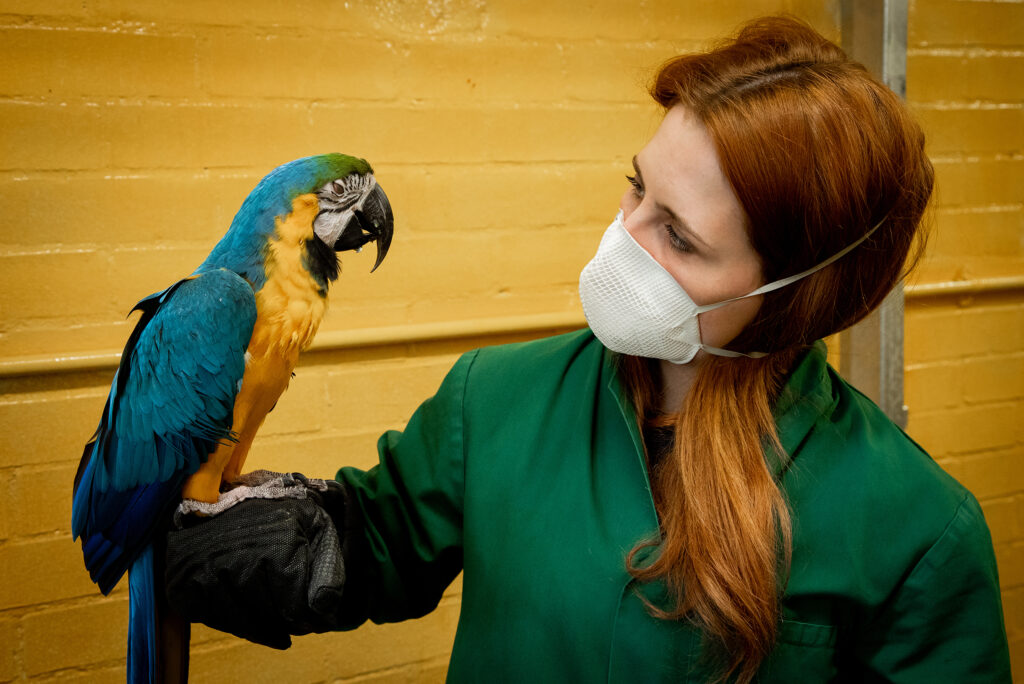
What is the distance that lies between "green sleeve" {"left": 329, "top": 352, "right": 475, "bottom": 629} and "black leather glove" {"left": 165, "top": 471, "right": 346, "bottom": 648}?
7 cm

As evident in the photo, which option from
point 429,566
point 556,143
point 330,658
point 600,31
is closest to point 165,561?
point 429,566

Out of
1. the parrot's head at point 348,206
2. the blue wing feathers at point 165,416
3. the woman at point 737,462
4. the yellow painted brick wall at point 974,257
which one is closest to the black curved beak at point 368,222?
the parrot's head at point 348,206

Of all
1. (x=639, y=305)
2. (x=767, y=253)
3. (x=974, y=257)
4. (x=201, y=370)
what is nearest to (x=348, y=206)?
(x=201, y=370)

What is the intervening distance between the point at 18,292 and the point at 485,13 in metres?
1.16

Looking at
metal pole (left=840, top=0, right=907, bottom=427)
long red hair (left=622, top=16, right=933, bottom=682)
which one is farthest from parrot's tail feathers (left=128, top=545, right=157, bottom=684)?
metal pole (left=840, top=0, right=907, bottom=427)

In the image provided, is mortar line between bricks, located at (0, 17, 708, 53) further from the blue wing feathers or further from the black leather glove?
the black leather glove

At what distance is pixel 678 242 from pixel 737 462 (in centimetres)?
26

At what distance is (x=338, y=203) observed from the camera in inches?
41.2

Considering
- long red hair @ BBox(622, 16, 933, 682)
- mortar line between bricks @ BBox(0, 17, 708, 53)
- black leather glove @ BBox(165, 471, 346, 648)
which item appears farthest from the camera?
mortar line between bricks @ BBox(0, 17, 708, 53)

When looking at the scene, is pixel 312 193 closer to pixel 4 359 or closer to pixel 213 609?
pixel 213 609

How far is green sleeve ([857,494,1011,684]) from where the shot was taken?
2.82 feet

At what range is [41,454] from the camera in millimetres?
1613

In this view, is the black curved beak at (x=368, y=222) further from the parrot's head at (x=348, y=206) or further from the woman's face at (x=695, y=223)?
the woman's face at (x=695, y=223)

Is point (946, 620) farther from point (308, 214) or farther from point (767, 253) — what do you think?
point (308, 214)
